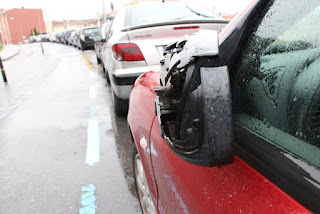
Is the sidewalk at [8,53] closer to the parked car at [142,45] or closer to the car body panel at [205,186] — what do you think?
the parked car at [142,45]

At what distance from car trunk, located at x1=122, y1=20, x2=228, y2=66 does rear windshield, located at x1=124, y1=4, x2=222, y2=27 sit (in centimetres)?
54

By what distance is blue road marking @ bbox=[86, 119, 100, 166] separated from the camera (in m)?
3.28

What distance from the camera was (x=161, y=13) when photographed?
14.8 feet

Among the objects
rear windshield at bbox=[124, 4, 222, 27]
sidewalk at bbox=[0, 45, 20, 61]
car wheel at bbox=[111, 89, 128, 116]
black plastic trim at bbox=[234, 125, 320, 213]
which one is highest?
rear windshield at bbox=[124, 4, 222, 27]

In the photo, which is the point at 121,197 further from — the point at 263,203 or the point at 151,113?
the point at 263,203

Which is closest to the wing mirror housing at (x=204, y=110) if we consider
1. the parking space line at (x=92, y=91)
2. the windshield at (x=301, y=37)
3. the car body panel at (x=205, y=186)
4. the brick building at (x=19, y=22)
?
the car body panel at (x=205, y=186)

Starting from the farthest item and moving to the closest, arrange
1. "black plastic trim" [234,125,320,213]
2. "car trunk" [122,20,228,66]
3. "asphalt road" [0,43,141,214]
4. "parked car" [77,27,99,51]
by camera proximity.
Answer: "parked car" [77,27,99,51]
"car trunk" [122,20,228,66]
"asphalt road" [0,43,141,214]
"black plastic trim" [234,125,320,213]

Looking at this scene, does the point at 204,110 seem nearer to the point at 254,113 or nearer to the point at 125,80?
the point at 254,113

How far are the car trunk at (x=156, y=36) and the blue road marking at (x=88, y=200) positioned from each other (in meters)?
1.89

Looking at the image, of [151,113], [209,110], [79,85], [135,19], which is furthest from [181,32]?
[79,85]

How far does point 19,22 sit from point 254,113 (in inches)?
4128

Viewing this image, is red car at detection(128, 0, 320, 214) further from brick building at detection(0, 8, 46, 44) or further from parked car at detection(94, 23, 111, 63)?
brick building at detection(0, 8, 46, 44)

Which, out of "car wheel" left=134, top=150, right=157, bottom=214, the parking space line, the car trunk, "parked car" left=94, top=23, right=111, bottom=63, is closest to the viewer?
"car wheel" left=134, top=150, right=157, bottom=214

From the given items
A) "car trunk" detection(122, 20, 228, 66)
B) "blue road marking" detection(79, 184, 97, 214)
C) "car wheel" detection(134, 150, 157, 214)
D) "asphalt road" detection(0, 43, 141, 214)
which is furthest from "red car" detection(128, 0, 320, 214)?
"car trunk" detection(122, 20, 228, 66)
